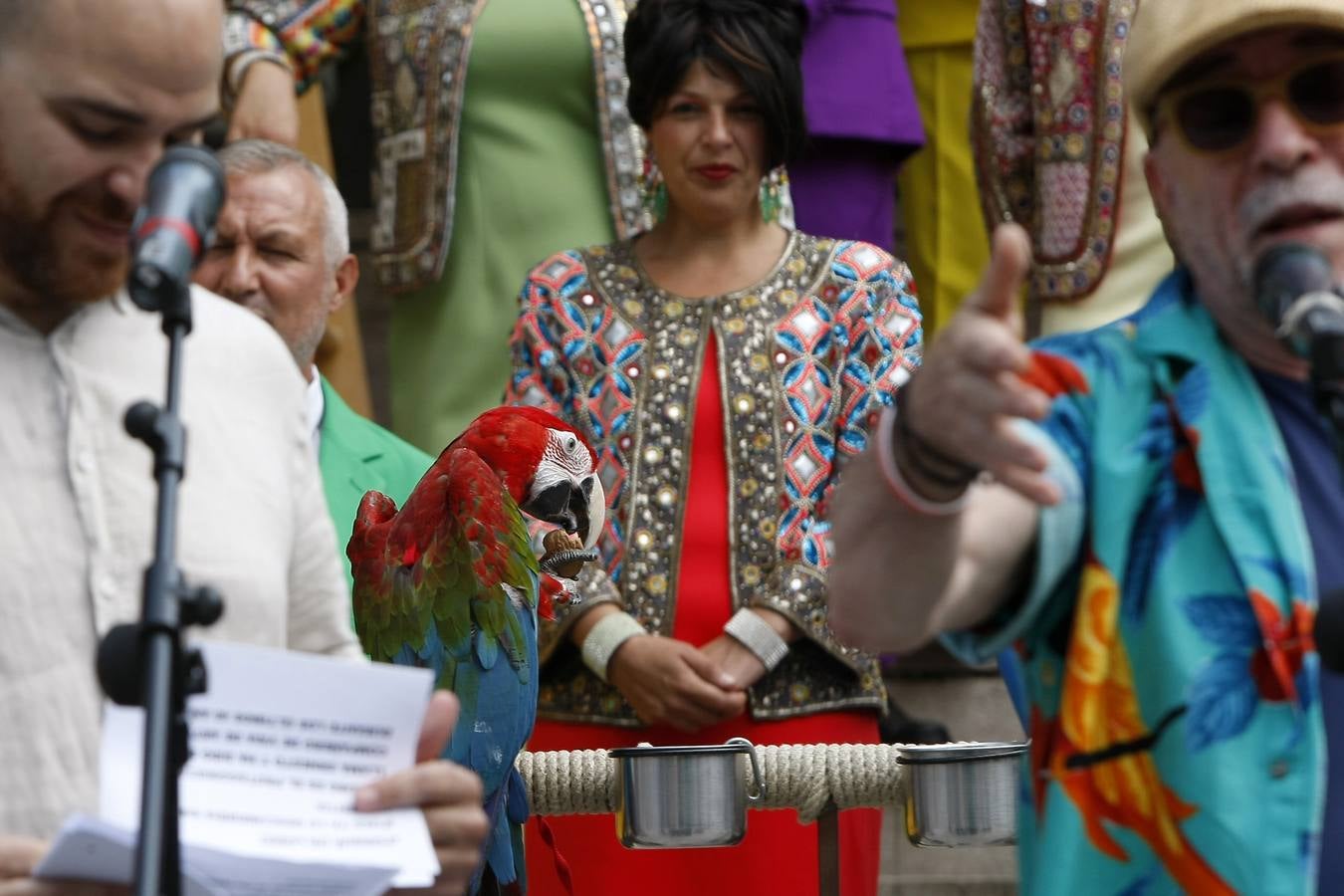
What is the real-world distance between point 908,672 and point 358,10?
2.15 meters

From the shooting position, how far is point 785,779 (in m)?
4.13

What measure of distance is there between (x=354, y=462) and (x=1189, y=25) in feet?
7.75

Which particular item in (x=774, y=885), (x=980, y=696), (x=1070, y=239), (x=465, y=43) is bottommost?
(x=774, y=885)

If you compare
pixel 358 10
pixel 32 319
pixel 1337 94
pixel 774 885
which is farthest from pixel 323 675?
pixel 358 10

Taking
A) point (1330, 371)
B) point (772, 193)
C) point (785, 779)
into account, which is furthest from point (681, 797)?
point (1330, 371)

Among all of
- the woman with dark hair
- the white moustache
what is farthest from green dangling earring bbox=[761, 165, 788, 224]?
the white moustache

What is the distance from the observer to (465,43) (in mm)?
5465

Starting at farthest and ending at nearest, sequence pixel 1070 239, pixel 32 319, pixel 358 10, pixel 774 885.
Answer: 1. pixel 358 10
2. pixel 1070 239
3. pixel 774 885
4. pixel 32 319

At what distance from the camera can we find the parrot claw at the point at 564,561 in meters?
3.79

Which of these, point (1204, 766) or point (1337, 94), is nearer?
point (1204, 766)

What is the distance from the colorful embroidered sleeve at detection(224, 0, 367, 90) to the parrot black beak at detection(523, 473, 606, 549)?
212 centimetres

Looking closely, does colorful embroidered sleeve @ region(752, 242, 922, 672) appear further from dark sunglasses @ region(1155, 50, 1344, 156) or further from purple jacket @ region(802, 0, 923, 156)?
dark sunglasses @ region(1155, 50, 1344, 156)

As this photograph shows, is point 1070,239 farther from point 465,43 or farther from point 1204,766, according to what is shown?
point 1204,766

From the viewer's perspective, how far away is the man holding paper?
245cm
